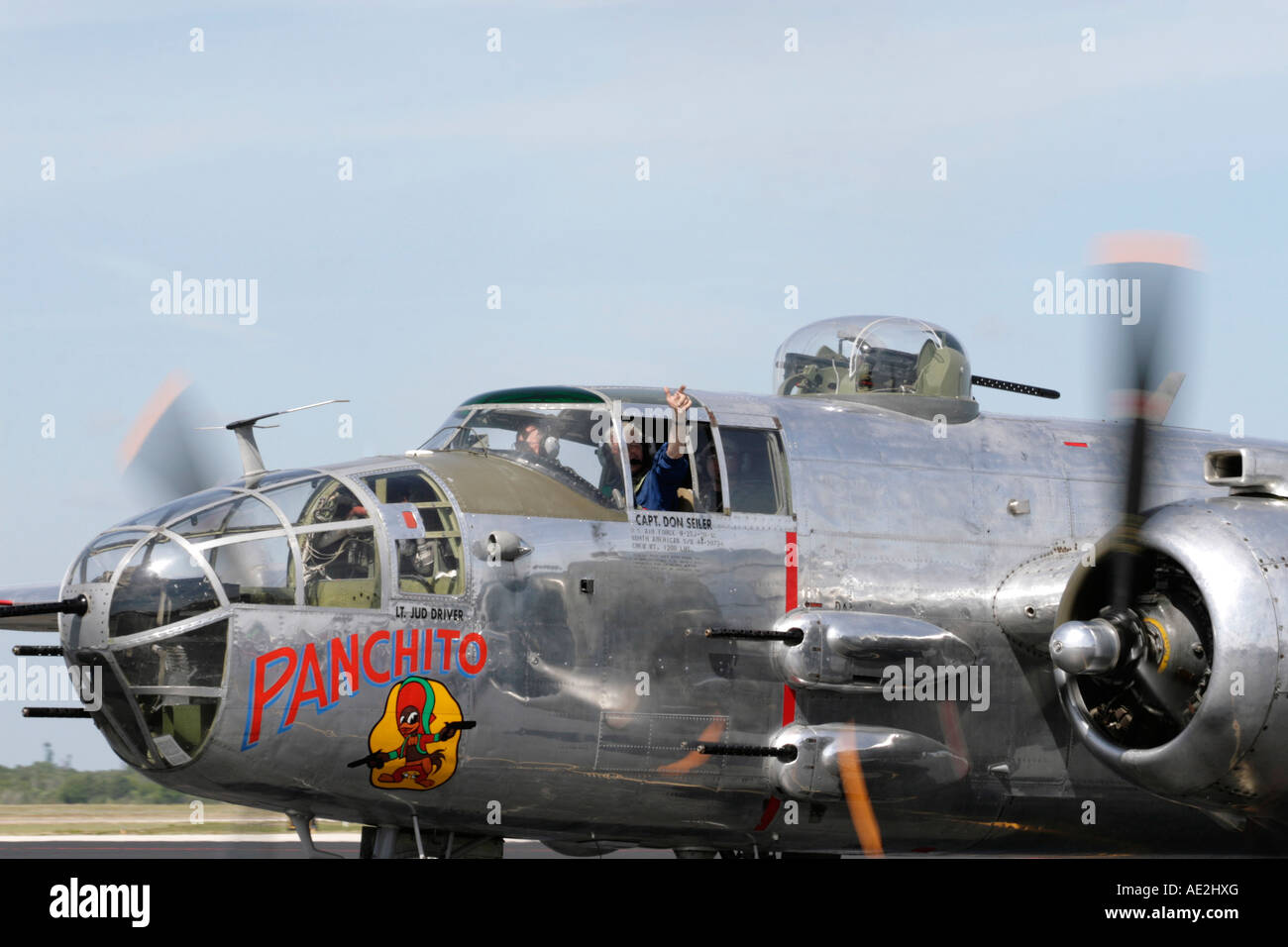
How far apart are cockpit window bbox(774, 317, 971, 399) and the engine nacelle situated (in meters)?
2.41

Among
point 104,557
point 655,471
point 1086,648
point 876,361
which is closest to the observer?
point 104,557

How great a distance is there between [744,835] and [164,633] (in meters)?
4.27

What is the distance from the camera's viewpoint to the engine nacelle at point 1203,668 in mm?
10227

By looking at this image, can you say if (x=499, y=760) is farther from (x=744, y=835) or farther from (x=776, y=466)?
(x=776, y=466)

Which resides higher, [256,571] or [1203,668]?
[256,571]

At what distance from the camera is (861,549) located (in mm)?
11734

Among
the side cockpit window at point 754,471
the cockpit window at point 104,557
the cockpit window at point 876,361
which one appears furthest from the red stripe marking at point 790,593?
the cockpit window at point 104,557

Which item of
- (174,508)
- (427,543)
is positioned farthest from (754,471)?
(174,508)

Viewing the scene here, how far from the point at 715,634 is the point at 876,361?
3.10 m

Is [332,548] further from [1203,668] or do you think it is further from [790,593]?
[1203,668]

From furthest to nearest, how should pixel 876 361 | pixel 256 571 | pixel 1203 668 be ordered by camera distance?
pixel 876 361
pixel 1203 668
pixel 256 571

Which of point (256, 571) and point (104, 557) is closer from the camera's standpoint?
point (256, 571)

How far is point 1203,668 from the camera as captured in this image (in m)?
10.8
